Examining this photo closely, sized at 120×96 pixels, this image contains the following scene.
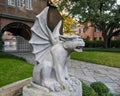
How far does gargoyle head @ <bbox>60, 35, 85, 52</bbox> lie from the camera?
11.9 ft

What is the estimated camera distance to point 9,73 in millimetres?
7625

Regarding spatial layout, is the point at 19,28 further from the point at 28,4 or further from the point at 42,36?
the point at 42,36

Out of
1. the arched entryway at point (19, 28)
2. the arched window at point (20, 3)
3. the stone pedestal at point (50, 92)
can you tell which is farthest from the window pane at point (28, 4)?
the stone pedestal at point (50, 92)

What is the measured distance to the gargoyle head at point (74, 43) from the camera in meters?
3.62

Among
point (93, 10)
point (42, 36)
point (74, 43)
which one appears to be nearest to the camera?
point (74, 43)

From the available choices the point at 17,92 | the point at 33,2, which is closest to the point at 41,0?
the point at 33,2

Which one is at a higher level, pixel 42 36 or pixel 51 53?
pixel 42 36

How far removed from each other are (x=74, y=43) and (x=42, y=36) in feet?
2.47

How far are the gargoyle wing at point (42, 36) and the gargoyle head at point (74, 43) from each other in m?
0.32

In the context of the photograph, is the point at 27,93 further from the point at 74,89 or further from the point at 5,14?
the point at 5,14

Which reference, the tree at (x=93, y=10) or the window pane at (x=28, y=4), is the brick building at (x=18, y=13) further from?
the tree at (x=93, y=10)

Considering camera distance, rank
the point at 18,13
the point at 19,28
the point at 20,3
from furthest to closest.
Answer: the point at 19,28, the point at 20,3, the point at 18,13

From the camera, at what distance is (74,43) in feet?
11.9

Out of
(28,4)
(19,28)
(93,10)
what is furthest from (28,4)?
(93,10)
